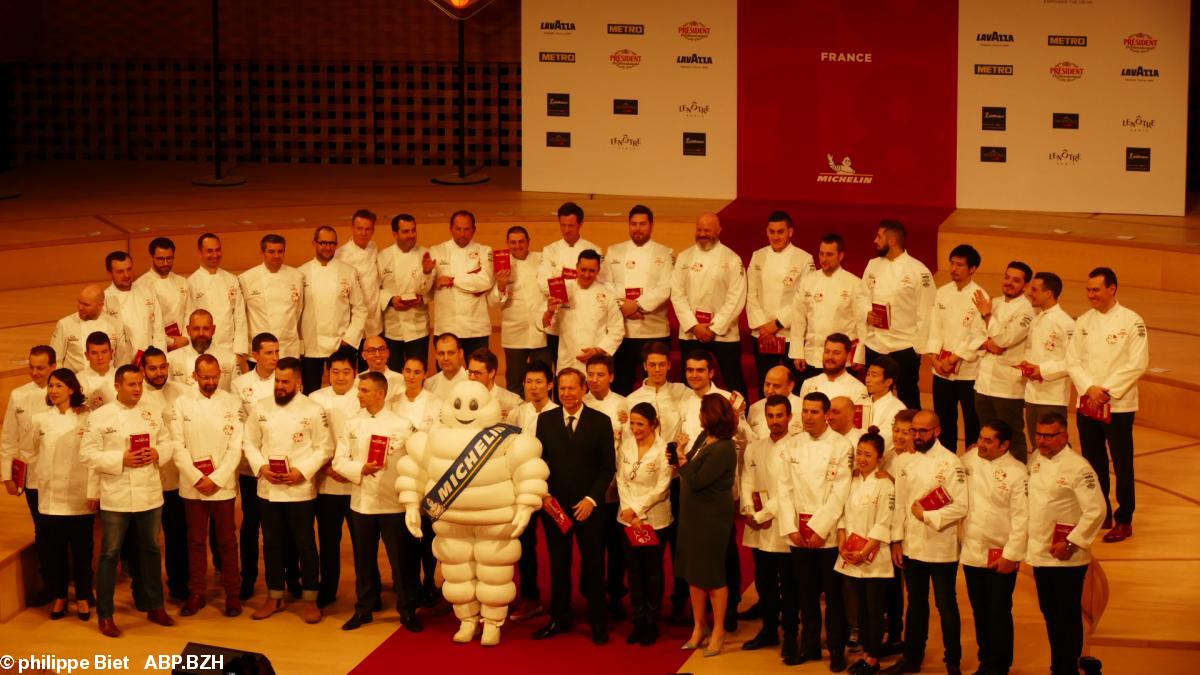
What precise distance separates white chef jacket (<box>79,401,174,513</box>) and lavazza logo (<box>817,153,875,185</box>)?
688cm

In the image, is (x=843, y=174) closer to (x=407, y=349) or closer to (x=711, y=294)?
(x=711, y=294)

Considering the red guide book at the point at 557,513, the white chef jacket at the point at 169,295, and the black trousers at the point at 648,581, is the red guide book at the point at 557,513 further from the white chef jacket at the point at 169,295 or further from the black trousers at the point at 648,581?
the white chef jacket at the point at 169,295

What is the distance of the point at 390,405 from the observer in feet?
28.4

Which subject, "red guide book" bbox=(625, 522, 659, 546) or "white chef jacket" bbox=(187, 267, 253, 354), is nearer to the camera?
"red guide book" bbox=(625, 522, 659, 546)

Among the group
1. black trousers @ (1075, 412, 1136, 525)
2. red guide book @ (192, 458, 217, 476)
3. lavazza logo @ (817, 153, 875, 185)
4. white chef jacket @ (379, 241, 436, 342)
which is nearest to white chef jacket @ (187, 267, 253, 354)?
white chef jacket @ (379, 241, 436, 342)

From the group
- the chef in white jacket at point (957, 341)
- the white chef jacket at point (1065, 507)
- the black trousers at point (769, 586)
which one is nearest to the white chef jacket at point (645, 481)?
the black trousers at point (769, 586)

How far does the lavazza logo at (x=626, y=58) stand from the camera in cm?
1380

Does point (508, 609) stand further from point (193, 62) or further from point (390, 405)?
point (193, 62)

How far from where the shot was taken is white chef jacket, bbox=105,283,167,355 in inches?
376

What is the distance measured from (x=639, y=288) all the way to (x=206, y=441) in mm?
2977

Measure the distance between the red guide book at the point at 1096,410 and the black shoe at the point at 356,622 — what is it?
380cm

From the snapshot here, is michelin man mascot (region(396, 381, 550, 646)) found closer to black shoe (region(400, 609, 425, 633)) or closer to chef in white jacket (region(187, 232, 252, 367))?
black shoe (region(400, 609, 425, 633))

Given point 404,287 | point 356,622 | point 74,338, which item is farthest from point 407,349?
point 356,622

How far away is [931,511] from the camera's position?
740cm
